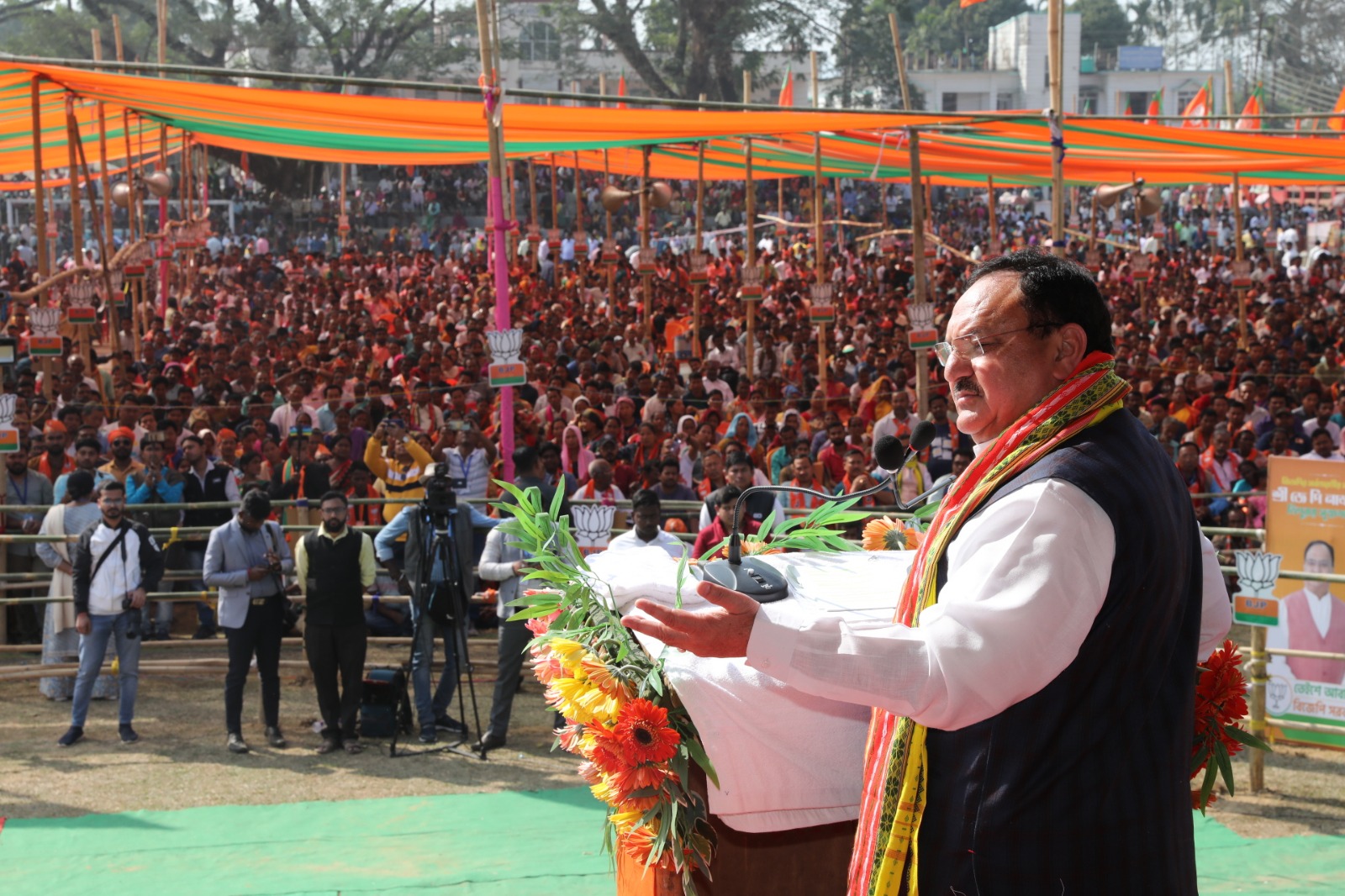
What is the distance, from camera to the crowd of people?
869cm

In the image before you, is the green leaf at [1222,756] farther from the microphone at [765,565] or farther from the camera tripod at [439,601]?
the camera tripod at [439,601]

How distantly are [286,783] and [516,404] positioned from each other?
5186 millimetres

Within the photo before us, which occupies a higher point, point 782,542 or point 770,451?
point 782,542

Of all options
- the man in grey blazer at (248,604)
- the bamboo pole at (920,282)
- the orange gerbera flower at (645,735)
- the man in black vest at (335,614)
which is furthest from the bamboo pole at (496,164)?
the orange gerbera flower at (645,735)

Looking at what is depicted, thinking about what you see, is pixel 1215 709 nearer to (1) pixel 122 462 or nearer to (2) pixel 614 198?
(1) pixel 122 462

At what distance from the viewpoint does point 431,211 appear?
34750 millimetres

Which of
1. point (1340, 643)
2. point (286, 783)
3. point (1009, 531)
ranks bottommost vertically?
point (286, 783)

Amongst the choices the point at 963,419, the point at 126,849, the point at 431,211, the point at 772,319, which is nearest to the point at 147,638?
the point at 126,849

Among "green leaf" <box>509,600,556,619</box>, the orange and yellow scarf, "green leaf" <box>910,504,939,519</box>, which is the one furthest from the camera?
"green leaf" <box>910,504,939,519</box>

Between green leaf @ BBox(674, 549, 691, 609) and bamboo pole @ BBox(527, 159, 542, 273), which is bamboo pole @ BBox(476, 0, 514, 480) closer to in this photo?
green leaf @ BBox(674, 549, 691, 609)

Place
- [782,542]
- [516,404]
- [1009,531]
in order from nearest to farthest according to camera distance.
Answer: [1009,531] < [782,542] < [516,404]

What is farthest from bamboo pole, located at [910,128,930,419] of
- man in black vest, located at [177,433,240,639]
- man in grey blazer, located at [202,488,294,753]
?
man in black vest, located at [177,433,240,639]

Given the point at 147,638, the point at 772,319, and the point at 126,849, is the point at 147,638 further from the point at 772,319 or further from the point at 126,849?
the point at 772,319

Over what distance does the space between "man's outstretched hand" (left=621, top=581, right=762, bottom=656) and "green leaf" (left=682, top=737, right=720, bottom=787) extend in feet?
2.97
